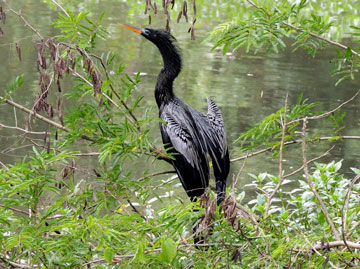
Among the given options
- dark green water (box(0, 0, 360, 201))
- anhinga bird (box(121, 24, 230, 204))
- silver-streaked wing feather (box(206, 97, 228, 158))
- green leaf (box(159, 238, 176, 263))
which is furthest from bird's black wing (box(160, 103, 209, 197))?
dark green water (box(0, 0, 360, 201))

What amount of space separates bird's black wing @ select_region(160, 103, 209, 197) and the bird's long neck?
254 millimetres

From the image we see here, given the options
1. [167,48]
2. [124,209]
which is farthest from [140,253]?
[167,48]

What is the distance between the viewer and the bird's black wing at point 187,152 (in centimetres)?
381

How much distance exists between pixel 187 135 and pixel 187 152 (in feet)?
0.35

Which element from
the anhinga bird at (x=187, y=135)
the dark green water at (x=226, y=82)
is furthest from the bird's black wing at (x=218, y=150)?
the dark green water at (x=226, y=82)

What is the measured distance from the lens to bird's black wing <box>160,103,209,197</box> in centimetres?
381

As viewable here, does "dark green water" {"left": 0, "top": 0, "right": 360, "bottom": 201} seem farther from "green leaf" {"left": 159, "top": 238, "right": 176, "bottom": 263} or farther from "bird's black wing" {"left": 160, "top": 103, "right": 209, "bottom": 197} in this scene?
"green leaf" {"left": 159, "top": 238, "right": 176, "bottom": 263}

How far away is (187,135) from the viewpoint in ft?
12.7

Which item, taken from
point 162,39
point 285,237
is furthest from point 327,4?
point 285,237

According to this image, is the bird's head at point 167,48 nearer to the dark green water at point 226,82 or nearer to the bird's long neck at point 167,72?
the bird's long neck at point 167,72

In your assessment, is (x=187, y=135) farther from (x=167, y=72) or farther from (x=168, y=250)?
(x=168, y=250)

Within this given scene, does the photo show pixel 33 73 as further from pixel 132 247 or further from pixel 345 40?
pixel 132 247

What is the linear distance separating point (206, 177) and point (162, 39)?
0.95m

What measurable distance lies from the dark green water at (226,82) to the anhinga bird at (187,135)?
2.34m
